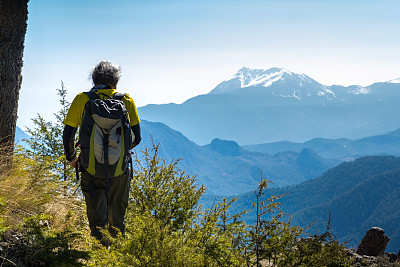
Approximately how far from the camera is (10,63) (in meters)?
6.14

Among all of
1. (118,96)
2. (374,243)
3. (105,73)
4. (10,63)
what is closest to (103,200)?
(118,96)

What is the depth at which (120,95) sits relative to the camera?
4.64 meters

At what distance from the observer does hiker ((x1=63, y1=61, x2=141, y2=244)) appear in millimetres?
4391

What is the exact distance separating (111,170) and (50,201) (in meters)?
1.72

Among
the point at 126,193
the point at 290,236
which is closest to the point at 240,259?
the point at 290,236

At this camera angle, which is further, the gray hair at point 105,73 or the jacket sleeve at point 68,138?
the gray hair at point 105,73

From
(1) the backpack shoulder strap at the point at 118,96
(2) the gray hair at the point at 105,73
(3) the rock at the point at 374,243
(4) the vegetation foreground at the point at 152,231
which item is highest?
(2) the gray hair at the point at 105,73

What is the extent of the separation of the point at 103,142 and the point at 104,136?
0.07 m

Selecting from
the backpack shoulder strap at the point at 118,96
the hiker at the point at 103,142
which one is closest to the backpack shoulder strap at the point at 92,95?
the hiker at the point at 103,142

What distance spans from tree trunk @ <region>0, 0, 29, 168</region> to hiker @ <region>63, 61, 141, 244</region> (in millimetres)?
1971

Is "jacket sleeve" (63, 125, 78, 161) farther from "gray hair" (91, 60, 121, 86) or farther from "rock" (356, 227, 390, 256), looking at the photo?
"rock" (356, 227, 390, 256)

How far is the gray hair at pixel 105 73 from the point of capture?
476 cm

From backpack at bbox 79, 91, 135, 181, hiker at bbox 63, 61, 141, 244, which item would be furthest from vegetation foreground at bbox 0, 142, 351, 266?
backpack at bbox 79, 91, 135, 181

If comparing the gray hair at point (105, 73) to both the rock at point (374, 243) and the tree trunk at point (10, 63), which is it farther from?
the rock at point (374, 243)
